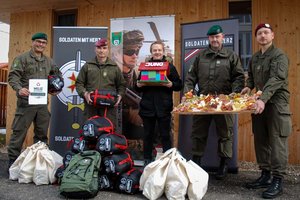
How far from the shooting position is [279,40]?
212 inches

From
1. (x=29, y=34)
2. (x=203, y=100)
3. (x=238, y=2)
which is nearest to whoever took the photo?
(x=203, y=100)

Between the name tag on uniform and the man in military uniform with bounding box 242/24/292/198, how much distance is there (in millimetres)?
A: 2570

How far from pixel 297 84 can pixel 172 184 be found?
3.25m

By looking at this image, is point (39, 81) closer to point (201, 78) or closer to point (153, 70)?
point (153, 70)

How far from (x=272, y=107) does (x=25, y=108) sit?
310 cm

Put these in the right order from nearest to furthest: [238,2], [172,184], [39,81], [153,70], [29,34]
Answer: [172,184], [153,70], [39,81], [238,2], [29,34]

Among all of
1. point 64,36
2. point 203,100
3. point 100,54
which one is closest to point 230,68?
point 203,100

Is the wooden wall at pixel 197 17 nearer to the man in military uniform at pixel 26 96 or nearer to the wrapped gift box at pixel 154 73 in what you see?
the wrapped gift box at pixel 154 73

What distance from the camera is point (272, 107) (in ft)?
11.3

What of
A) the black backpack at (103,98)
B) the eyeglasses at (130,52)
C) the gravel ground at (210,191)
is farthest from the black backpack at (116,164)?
the eyeglasses at (130,52)

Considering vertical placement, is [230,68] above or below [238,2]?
below

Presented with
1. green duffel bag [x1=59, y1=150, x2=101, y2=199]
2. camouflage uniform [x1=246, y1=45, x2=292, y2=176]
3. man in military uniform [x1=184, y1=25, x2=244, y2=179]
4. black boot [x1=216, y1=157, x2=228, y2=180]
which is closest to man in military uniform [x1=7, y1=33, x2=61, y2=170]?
green duffel bag [x1=59, y1=150, x2=101, y2=199]

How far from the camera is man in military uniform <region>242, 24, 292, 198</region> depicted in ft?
10.9

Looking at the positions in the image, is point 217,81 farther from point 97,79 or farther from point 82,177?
point 82,177
